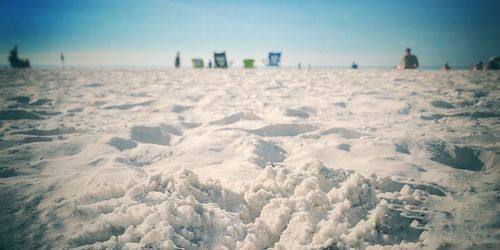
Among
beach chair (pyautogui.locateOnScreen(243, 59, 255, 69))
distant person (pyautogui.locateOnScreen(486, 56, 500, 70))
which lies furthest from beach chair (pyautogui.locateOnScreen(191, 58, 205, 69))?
distant person (pyautogui.locateOnScreen(486, 56, 500, 70))

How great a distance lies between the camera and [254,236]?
4.48 feet

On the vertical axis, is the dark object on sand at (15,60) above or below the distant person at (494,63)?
above

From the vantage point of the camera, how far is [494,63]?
10.1 m

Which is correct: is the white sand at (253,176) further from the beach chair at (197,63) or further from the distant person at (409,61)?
the beach chair at (197,63)

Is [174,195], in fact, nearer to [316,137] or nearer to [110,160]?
[110,160]

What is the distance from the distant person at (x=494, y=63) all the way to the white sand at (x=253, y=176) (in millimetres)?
8010

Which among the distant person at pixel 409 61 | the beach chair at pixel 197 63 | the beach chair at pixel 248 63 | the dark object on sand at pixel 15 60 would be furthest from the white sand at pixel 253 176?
the beach chair at pixel 197 63

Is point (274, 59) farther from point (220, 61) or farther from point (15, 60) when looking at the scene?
point (15, 60)

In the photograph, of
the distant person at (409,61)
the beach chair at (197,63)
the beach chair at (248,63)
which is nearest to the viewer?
the distant person at (409,61)

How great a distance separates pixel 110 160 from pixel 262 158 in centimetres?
125

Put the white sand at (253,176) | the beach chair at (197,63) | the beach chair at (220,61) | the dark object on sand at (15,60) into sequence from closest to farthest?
1. the white sand at (253,176)
2. the dark object on sand at (15,60)
3. the beach chair at (220,61)
4. the beach chair at (197,63)

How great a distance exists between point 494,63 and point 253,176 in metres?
12.1

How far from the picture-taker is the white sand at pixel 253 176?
1335 millimetres

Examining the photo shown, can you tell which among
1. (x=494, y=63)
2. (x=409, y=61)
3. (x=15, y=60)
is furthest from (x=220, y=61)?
(x=494, y=63)
